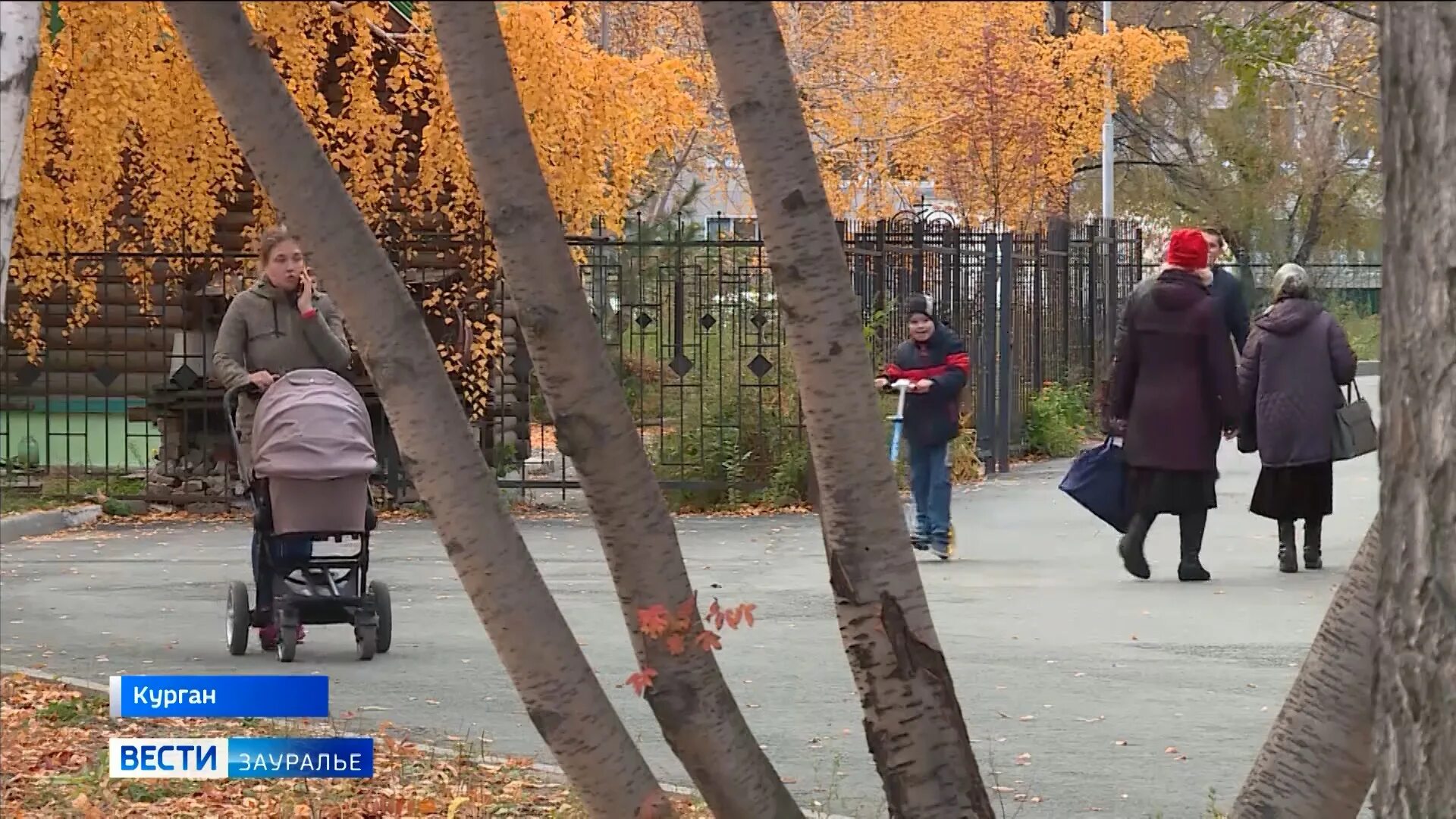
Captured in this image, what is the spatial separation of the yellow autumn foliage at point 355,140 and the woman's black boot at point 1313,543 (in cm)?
539

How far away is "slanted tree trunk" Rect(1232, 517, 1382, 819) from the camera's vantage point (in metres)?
3.79

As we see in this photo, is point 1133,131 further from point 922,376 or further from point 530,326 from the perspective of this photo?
point 530,326

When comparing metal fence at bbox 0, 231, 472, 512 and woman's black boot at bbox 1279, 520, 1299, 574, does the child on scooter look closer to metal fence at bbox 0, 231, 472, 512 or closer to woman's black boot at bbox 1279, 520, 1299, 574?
woman's black boot at bbox 1279, 520, 1299, 574

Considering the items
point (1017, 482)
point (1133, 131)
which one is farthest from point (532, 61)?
point (1133, 131)

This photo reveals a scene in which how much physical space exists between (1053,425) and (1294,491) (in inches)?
367

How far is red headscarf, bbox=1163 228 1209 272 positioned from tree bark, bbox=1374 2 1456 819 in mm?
8372

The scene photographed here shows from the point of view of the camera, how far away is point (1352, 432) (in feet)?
39.2

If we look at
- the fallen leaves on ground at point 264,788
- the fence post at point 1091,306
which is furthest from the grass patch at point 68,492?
the fence post at point 1091,306

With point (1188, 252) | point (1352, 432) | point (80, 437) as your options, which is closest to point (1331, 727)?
point (1188, 252)

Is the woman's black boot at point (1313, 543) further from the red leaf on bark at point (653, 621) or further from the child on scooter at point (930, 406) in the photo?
the red leaf on bark at point (653, 621)

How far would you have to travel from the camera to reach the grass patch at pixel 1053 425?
21109 mm

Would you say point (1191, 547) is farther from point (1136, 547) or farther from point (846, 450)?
point (846, 450)

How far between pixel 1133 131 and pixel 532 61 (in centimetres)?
2971

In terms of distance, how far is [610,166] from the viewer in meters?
17.9
